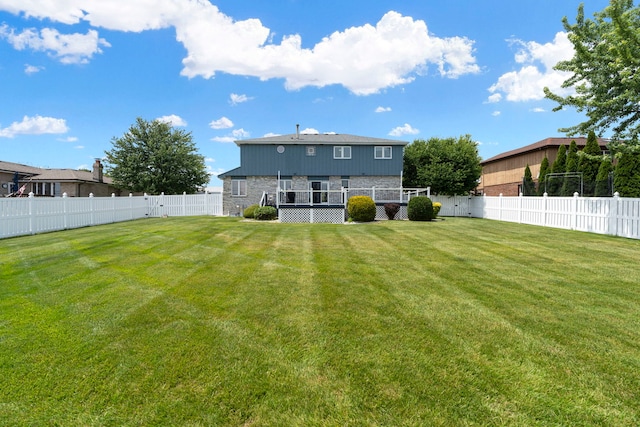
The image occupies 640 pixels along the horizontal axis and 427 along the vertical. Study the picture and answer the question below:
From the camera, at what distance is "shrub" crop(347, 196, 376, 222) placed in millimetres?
16688

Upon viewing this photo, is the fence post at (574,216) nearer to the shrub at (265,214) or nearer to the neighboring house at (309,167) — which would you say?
the neighboring house at (309,167)

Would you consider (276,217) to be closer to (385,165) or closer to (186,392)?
(385,165)

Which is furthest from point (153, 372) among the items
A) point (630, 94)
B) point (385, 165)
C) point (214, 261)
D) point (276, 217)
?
point (385, 165)

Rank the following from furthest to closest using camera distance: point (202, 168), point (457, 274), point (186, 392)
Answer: point (202, 168), point (457, 274), point (186, 392)

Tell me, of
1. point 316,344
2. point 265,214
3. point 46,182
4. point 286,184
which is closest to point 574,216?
point 265,214

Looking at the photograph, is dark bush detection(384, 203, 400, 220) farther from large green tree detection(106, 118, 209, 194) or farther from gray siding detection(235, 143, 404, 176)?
large green tree detection(106, 118, 209, 194)

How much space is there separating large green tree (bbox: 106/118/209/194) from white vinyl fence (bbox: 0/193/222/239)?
8.69m

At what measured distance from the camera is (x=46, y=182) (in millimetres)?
32375

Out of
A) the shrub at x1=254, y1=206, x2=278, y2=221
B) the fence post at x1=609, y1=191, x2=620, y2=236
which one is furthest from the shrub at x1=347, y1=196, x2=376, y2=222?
the fence post at x1=609, y1=191, x2=620, y2=236

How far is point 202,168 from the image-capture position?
33594mm

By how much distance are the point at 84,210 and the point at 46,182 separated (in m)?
24.0

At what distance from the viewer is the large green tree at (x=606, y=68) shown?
10328mm

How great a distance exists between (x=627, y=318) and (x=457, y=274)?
7.79ft

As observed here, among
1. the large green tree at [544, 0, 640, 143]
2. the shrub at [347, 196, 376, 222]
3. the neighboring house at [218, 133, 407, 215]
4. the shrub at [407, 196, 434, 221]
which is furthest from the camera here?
the neighboring house at [218, 133, 407, 215]
